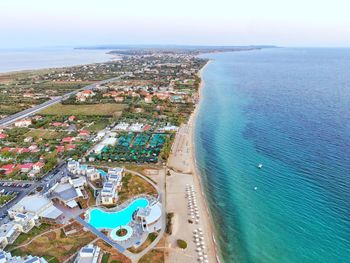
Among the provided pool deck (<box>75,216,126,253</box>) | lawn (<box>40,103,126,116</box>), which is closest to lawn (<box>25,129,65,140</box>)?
Answer: lawn (<box>40,103,126,116</box>)

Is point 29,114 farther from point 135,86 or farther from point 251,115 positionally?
point 251,115

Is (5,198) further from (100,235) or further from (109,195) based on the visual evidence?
(100,235)

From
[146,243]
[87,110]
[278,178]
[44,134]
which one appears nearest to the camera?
[146,243]

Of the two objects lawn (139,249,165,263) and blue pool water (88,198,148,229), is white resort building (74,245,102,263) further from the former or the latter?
blue pool water (88,198,148,229)

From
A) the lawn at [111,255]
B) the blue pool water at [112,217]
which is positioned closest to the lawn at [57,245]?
the lawn at [111,255]

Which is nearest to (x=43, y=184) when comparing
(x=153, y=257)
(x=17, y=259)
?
(x=17, y=259)

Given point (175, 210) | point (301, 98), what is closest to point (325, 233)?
point (175, 210)

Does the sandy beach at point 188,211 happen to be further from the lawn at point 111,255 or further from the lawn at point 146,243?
the lawn at point 111,255
